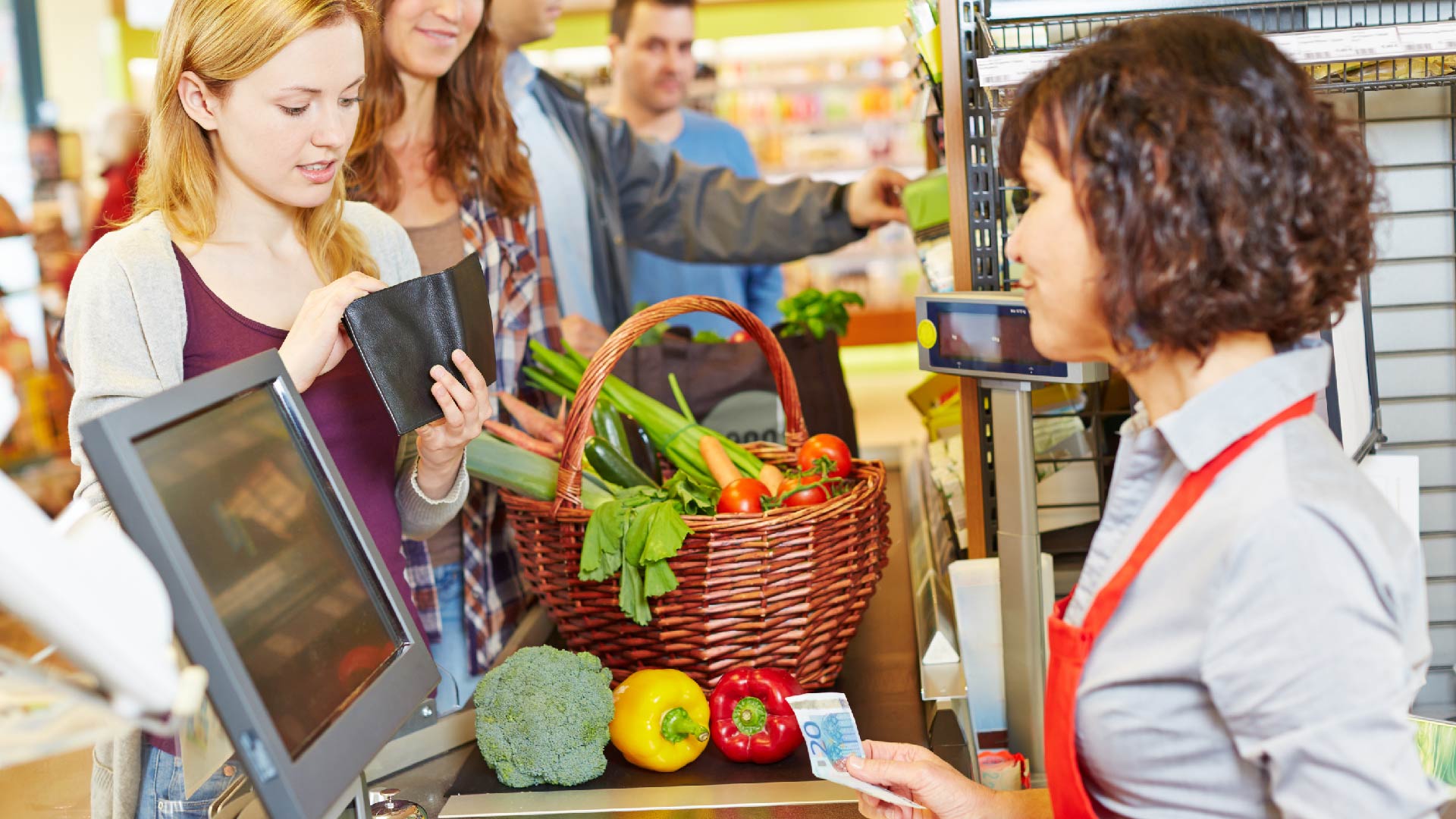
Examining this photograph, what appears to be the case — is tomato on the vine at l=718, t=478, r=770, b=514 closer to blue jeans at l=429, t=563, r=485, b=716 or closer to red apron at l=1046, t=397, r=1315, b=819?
red apron at l=1046, t=397, r=1315, b=819

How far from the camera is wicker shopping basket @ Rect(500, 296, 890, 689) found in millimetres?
1567

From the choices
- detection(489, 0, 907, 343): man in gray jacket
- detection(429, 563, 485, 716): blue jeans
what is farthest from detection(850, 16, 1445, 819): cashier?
detection(489, 0, 907, 343): man in gray jacket

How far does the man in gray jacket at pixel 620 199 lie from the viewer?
3.02m

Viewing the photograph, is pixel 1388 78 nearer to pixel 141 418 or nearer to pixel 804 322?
pixel 804 322

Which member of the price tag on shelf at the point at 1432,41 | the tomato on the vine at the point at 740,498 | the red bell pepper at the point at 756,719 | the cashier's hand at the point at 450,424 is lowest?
the red bell pepper at the point at 756,719

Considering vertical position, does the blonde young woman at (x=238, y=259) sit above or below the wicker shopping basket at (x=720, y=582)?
above

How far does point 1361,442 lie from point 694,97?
24.4 feet

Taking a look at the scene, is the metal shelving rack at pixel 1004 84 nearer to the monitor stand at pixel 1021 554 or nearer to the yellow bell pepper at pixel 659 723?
the monitor stand at pixel 1021 554

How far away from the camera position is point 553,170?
10.5ft

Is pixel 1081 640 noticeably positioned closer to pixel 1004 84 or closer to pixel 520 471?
pixel 1004 84

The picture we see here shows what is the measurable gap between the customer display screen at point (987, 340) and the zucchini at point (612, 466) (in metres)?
0.52

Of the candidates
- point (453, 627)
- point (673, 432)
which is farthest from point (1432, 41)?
point (453, 627)

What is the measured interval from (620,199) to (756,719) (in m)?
2.06

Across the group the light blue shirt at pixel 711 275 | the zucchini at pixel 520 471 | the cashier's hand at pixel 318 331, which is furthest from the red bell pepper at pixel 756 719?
the light blue shirt at pixel 711 275
